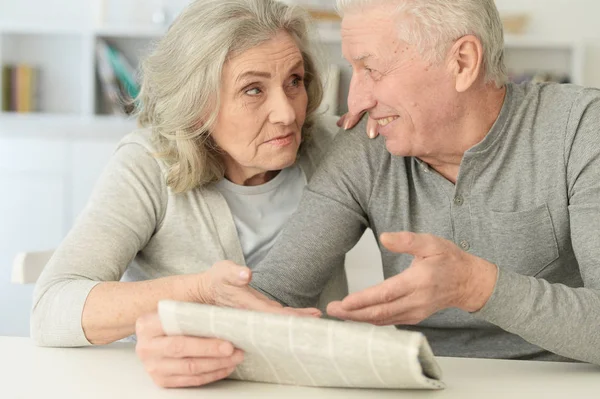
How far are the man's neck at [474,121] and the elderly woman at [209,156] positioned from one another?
31cm

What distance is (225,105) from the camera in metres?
1.71

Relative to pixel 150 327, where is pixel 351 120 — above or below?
above

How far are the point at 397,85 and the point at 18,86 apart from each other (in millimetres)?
3093

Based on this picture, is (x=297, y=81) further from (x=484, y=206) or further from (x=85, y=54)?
(x=85, y=54)

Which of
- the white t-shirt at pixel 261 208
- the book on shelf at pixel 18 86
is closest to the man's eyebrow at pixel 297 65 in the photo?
the white t-shirt at pixel 261 208

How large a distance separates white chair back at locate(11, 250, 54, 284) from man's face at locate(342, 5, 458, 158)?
2.44 ft

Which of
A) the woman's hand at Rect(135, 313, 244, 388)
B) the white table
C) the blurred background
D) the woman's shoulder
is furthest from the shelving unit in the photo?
the woman's hand at Rect(135, 313, 244, 388)

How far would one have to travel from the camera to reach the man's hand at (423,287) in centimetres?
116

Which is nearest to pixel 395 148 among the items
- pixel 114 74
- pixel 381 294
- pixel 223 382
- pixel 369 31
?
pixel 369 31

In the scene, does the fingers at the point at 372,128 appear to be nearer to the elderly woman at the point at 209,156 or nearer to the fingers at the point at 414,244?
the elderly woman at the point at 209,156

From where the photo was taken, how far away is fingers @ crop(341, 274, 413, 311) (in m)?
1.17

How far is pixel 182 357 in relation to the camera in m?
1.15

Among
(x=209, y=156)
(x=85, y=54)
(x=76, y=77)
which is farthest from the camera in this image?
(x=76, y=77)

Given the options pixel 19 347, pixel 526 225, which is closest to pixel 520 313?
pixel 526 225
